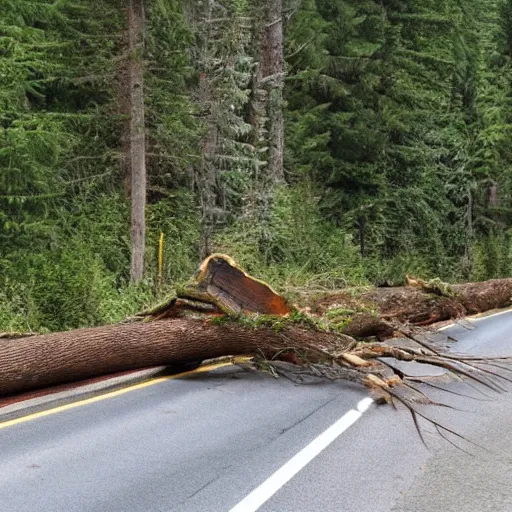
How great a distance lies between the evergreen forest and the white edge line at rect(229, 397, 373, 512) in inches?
246

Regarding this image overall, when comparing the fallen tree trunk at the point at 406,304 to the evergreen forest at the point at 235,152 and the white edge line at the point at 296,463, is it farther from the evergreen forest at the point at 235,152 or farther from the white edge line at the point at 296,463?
the white edge line at the point at 296,463

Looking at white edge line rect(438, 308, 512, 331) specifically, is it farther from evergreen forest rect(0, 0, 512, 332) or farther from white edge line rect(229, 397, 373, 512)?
white edge line rect(229, 397, 373, 512)

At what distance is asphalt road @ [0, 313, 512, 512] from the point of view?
554cm

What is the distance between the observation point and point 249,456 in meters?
6.60

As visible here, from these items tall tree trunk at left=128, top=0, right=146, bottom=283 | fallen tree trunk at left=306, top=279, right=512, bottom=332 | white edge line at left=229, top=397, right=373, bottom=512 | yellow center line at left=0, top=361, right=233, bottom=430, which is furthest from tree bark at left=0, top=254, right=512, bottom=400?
tall tree trunk at left=128, top=0, right=146, bottom=283

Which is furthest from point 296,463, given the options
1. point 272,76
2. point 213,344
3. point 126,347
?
point 272,76

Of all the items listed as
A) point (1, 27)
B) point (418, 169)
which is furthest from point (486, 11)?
point (1, 27)

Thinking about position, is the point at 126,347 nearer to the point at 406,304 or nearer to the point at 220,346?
the point at 220,346

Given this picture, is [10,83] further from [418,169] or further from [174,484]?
[418,169]

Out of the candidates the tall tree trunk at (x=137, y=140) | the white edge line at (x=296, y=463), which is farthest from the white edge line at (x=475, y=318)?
the white edge line at (x=296, y=463)

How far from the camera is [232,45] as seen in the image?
78.5 feet

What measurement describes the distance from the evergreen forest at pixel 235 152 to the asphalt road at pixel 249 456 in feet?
17.1

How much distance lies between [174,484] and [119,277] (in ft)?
48.9

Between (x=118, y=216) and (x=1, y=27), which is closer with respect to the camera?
(x=1, y=27)
